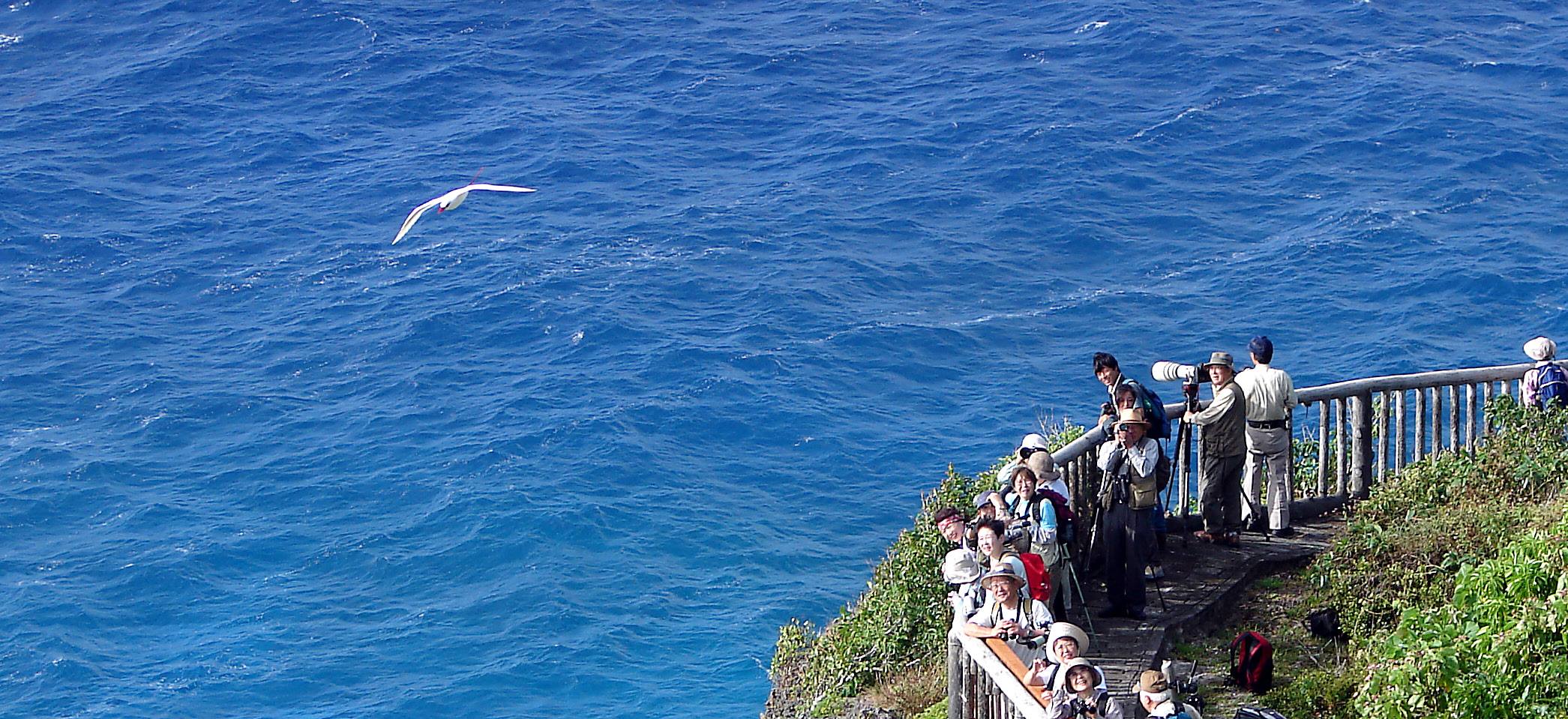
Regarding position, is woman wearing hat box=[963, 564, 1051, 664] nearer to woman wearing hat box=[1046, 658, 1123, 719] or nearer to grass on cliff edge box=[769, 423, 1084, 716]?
woman wearing hat box=[1046, 658, 1123, 719]

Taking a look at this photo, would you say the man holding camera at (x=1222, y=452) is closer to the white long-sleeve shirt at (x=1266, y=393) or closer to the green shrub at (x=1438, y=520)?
the white long-sleeve shirt at (x=1266, y=393)

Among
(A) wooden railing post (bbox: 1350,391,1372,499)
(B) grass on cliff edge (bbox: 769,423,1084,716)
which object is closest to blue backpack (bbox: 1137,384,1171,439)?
(B) grass on cliff edge (bbox: 769,423,1084,716)

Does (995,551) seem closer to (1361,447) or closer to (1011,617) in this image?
(1011,617)

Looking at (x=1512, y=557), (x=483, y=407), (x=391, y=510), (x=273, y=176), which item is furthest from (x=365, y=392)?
(x=1512, y=557)

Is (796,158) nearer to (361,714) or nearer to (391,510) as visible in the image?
(391,510)

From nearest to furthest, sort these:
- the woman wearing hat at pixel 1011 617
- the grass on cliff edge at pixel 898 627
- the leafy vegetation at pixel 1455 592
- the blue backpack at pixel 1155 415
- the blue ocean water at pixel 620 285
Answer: the leafy vegetation at pixel 1455 592, the woman wearing hat at pixel 1011 617, the blue backpack at pixel 1155 415, the grass on cliff edge at pixel 898 627, the blue ocean water at pixel 620 285

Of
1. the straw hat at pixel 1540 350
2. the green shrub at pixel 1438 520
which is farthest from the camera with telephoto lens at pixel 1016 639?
the straw hat at pixel 1540 350
